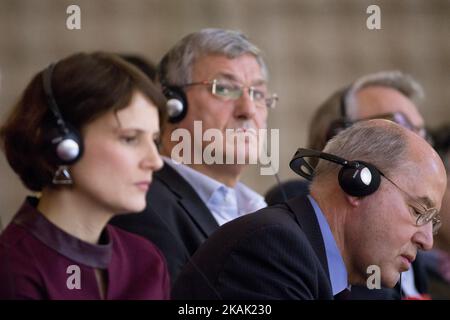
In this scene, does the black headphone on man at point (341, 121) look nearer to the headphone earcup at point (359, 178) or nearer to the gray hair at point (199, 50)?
the gray hair at point (199, 50)

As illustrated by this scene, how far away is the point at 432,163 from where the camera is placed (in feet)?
6.13

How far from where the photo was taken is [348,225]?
1840mm

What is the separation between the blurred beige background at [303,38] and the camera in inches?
187

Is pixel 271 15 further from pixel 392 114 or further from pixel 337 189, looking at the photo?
pixel 337 189

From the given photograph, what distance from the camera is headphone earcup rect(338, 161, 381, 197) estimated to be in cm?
177

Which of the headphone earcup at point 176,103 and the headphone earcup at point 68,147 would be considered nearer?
the headphone earcup at point 68,147

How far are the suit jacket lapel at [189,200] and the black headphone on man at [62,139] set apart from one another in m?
0.44

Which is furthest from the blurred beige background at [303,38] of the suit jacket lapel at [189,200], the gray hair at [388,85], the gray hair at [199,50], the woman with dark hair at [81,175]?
the woman with dark hair at [81,175]

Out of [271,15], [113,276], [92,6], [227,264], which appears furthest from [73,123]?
[271,15]

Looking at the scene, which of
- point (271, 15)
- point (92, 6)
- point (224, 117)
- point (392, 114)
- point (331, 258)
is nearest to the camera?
point (331, 258)

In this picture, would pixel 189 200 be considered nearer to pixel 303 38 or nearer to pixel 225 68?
pixel 225 68

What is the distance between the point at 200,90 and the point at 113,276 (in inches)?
30.5

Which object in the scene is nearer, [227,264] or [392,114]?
[227,264]
